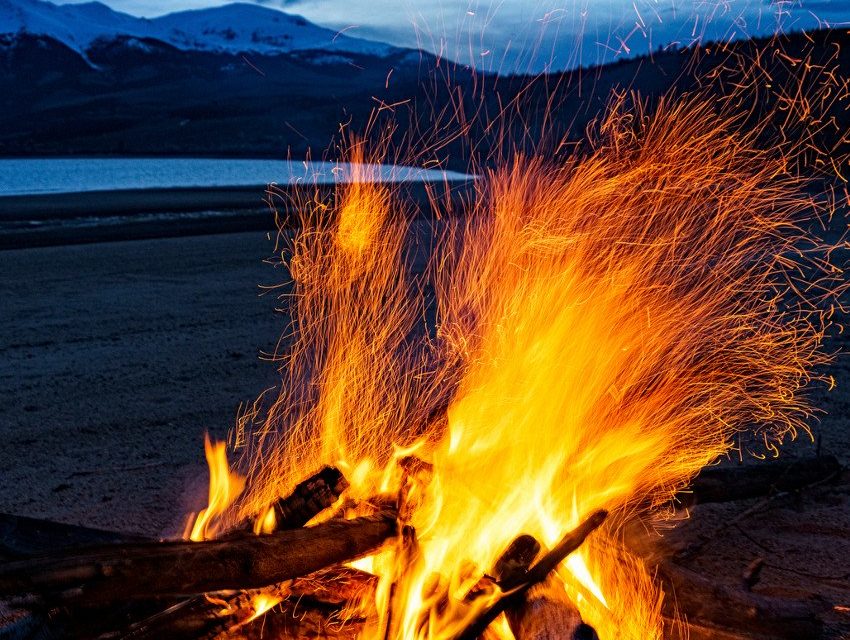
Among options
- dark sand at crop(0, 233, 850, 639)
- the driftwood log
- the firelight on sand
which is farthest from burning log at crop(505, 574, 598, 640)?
dark sand at crop(0, 233, 850, 639)

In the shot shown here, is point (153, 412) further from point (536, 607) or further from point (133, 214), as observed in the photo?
point (133, 214)

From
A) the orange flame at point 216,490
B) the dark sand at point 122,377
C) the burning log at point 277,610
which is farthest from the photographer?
the dark sand at point 122,377

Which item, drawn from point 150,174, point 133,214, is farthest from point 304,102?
point 133,214

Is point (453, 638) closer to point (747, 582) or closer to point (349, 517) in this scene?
point (349, 517)

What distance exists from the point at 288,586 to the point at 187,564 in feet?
2.02

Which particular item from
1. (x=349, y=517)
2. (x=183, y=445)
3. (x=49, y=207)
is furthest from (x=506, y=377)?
(x=49, y=207)

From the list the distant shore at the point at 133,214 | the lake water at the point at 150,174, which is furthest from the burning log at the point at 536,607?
the lake water at the point at 150,174

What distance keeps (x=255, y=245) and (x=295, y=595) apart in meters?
10.6

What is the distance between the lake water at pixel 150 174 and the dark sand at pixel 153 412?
1184 centimetres

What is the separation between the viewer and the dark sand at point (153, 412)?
371cm

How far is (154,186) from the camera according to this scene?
24.2 meters

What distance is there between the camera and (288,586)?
8.72ft

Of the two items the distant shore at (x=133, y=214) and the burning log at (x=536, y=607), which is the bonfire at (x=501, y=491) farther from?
the distant shore at (x=133, y=214)

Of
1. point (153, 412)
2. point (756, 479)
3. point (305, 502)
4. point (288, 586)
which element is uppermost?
point (305, 502)
